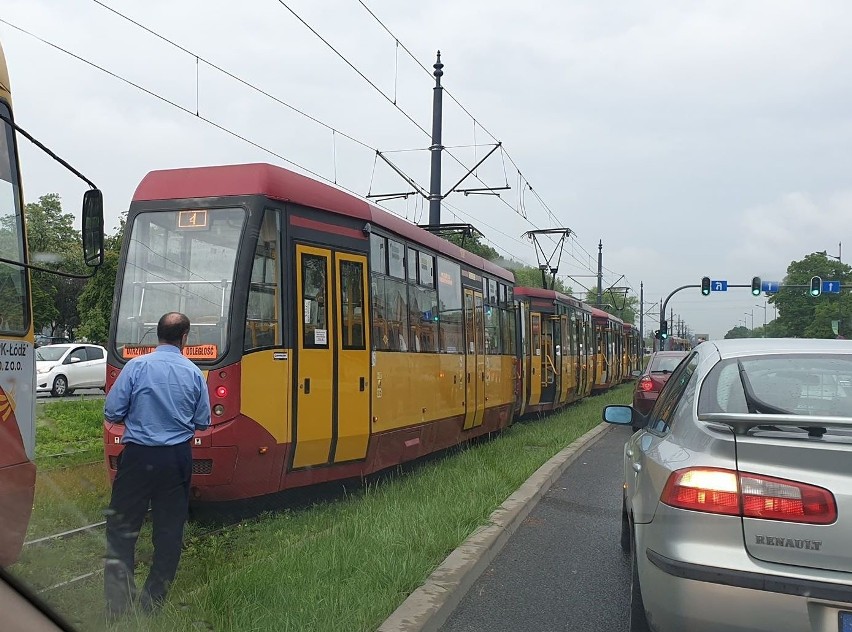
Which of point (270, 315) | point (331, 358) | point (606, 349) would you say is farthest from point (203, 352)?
point (606, 349)

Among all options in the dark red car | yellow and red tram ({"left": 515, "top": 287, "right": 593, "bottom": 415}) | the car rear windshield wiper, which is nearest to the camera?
the car rear windshield wiper

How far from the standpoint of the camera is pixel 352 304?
875cm

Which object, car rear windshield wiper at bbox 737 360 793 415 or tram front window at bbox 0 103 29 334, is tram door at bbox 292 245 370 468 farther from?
car rear windshield wiper at bbox 737 360 793 415

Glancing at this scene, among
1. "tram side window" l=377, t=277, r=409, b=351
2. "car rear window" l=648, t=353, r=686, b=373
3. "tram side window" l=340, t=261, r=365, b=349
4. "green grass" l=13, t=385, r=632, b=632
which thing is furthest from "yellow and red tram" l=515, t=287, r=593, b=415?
"green grass" l=13, t=385, r=632, b=632

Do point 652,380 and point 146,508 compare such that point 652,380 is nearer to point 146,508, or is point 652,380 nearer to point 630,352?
point 146,508

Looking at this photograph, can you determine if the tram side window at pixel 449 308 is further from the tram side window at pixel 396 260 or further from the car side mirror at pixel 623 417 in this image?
the car side mirror at pixel 623 417

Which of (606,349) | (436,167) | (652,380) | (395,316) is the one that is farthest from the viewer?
(606,349)

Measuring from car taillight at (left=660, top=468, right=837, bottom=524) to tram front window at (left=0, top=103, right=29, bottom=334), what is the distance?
330cm

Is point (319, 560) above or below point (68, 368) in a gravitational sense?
below

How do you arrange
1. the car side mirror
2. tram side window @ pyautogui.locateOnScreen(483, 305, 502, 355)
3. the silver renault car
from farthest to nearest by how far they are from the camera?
tram side window @ pyautogui.locateOnScreen(483, 305, 502, 355) → the car side mirror → the silver renault car

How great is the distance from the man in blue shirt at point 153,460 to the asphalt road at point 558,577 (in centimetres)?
159

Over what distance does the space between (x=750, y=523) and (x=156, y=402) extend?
3041 millimetres

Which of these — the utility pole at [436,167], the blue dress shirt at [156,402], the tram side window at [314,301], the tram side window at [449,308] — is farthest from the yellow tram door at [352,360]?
the utility pole at [436,167]

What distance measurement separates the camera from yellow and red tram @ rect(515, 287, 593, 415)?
60.7 ft
